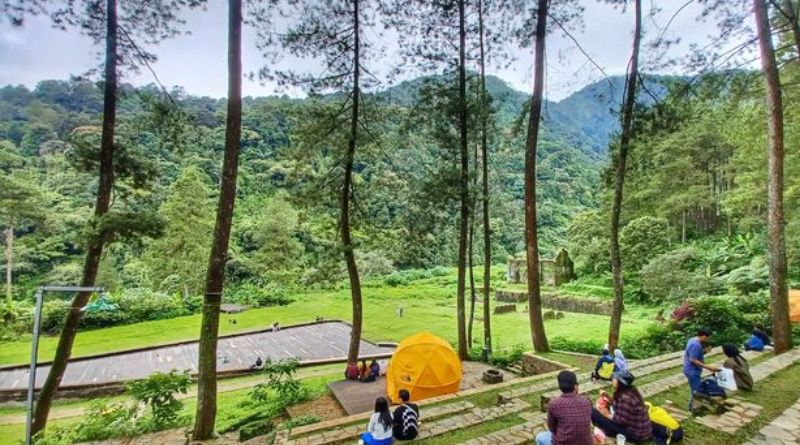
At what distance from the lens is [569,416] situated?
3.92 m

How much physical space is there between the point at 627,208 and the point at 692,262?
10755mm

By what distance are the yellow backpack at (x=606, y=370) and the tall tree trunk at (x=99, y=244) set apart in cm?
938

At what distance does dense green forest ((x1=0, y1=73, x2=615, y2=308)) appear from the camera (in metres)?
8.46

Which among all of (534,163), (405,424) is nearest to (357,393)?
(405,424)

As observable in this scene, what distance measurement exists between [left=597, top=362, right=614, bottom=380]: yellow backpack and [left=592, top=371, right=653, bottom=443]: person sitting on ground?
10.3ft

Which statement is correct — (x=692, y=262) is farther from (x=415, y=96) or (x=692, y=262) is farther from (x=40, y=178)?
(x=40, y=178)

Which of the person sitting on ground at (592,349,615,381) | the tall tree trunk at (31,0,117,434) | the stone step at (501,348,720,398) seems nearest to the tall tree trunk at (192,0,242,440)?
the tall tree trunk at (31,0,117,434)

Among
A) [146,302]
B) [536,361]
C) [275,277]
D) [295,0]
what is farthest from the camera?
[275,277]

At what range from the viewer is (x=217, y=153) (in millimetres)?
57938

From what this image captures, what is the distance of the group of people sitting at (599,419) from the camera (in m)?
3.90

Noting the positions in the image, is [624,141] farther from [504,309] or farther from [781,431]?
[504,309]

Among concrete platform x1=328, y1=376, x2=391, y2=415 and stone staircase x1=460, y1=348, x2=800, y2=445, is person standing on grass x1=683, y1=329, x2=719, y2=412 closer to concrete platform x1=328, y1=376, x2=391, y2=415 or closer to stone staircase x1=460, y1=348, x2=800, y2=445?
stone staircase x1=460, y1=348, x2=800, y2=445

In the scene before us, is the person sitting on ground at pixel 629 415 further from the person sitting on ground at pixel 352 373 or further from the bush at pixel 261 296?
the bush at pixel 261 296

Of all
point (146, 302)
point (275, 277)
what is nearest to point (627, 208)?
point (275, 277)
